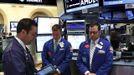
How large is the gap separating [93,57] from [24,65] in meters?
1.57

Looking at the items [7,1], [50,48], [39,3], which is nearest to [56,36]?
[50,48]

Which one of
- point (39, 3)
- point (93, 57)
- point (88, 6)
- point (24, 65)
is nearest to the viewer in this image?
point (24, 65)

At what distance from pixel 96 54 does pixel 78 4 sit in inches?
43.1

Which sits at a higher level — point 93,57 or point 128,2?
point 128,2

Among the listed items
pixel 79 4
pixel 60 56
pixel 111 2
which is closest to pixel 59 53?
pixel 60 56

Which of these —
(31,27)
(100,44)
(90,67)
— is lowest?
(90,67)

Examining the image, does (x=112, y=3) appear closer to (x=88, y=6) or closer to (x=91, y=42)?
(x=88, y=6)

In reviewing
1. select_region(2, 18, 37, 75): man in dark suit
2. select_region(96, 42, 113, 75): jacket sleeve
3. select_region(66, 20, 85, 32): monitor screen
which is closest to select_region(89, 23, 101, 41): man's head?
select_region(96, 42, 113, 75): jacket sleeve

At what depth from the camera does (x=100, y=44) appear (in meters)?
4.00

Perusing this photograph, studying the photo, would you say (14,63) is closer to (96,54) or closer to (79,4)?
(96,54)

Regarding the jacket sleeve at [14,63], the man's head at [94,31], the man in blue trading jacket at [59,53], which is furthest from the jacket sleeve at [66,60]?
the jacket sleeve at [14,63]

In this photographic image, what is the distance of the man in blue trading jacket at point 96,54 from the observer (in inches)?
155

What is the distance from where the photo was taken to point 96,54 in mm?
3980

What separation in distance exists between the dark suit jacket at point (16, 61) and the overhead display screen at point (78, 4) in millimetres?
2010
